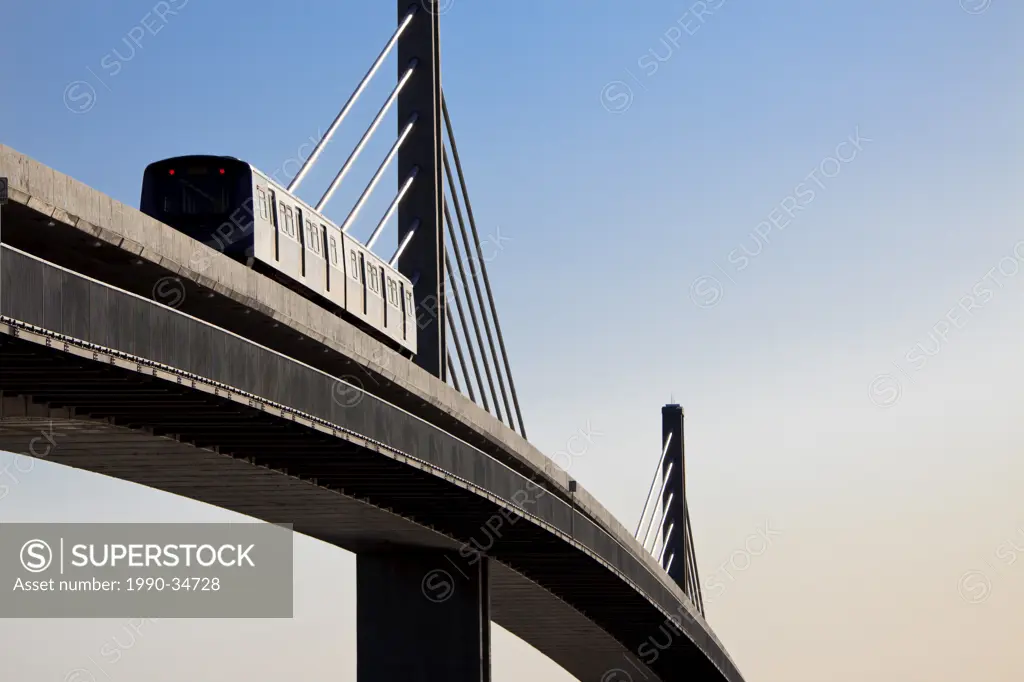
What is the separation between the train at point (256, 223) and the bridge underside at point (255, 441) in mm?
2328

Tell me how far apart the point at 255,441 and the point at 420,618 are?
13.7 metres

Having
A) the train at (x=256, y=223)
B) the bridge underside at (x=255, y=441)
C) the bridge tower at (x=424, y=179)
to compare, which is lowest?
the bridge underside at (x=255, y=441)

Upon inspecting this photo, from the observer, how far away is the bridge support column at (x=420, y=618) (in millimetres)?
33156

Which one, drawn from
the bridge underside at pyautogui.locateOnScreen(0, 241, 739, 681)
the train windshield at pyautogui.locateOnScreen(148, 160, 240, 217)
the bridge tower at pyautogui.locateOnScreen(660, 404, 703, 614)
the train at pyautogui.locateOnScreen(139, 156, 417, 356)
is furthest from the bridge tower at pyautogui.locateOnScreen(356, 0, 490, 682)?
the bridge tower at pyautogui.locateOnScreen(660, 404, 703, 614)

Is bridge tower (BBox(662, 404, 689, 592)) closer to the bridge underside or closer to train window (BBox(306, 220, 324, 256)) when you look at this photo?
the bridge underside

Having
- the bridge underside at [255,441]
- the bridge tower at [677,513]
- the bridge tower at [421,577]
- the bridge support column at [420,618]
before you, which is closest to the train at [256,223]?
the bridge underside at [255,441]

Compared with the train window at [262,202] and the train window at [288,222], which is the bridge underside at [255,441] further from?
the train window at [262,202]

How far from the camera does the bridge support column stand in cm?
3316

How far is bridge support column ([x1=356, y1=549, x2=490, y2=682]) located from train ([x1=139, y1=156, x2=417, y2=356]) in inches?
384

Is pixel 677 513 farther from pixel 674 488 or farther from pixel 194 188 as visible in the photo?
pixel 194 188

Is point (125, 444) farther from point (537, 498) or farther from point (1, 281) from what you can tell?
point (537, 498)

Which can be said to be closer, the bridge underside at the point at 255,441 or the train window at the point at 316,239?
the bridge underside at the point at 255,441

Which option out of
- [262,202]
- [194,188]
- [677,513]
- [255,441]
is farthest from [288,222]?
[677,513]

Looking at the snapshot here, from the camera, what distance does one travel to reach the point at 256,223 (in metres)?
21.6
